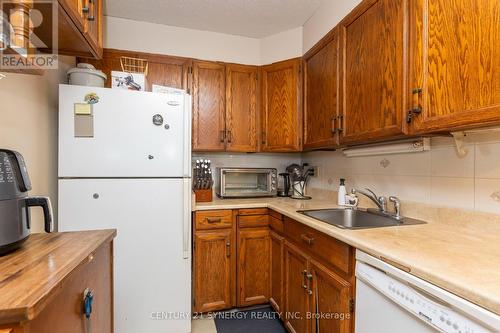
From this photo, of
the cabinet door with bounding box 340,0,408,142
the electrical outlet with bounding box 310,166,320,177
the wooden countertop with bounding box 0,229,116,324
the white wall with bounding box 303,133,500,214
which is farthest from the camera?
the electrical outlet with bounding box 310,166,320,177

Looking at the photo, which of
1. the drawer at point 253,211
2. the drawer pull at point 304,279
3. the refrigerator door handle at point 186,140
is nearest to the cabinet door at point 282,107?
the drawer at point 253,211

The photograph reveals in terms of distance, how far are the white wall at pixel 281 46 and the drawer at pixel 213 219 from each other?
1.50 metres

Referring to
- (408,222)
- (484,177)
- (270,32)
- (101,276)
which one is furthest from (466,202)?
(270,32)

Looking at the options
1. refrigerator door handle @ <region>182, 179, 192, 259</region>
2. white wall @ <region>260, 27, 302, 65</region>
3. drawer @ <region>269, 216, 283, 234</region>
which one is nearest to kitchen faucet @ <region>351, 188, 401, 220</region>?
drawer @ <region>269, 216, 283, 234</region>

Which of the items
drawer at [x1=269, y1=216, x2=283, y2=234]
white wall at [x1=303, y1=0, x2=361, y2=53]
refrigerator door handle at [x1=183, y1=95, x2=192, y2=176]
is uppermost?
white wall at [x1=303, y1=0, x2=361, y2=53]

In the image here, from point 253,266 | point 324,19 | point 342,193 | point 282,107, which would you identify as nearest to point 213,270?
point 253,266

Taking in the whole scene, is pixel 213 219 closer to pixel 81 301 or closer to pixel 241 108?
pixel 241 108

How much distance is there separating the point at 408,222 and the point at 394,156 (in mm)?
439

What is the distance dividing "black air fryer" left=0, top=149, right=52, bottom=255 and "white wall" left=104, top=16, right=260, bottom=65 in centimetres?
171

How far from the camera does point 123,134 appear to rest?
159 cm

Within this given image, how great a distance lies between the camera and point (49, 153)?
1559 millimetres

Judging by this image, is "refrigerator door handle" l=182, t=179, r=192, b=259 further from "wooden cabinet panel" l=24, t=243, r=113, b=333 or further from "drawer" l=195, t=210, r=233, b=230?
"wooden cabinet panel" l=24, t=243, r=113, b=333

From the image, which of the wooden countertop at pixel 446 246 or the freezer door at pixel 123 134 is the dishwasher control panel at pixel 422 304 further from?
the freezer door at pixel 123 134

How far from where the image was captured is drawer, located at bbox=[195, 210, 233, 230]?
194 centimetres
